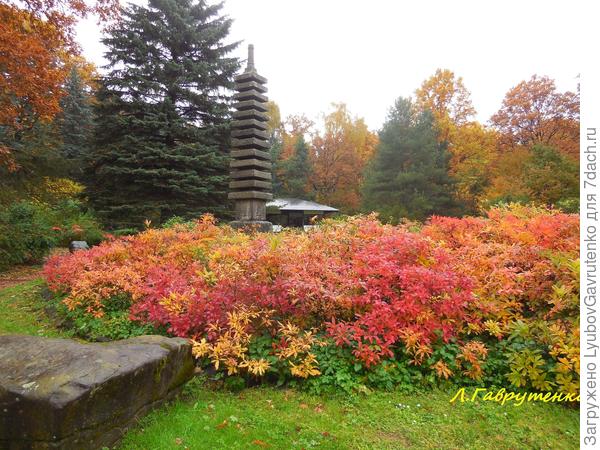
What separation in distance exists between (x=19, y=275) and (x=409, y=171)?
19900 mm

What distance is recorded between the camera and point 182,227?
7.36m

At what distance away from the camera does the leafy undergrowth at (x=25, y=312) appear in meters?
5.03

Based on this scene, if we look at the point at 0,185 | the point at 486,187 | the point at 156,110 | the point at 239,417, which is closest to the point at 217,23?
the point at 156,110

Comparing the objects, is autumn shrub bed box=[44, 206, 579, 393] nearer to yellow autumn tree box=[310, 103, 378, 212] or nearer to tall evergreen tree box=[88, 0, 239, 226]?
tall evergreen tree box=[88, 0, 239, 226]

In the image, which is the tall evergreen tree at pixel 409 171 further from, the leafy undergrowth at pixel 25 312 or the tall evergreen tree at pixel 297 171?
the leafy undergrowth at pixel 25 312

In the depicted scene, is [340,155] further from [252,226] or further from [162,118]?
[252,226]

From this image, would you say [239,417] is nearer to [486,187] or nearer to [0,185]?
[0,185]

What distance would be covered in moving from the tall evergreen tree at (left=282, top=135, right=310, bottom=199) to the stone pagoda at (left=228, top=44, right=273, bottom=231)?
21150mm


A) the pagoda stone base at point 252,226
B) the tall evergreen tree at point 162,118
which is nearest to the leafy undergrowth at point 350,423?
the pagoda stone base at point 252,226

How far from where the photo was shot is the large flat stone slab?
6.73ft

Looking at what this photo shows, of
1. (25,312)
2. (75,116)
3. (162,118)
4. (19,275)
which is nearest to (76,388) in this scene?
(25,312)

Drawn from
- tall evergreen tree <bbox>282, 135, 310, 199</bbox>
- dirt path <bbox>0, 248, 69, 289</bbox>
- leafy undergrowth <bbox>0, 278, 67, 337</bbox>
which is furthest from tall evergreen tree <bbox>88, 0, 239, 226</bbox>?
tall evergreen tree <bbox>282, 135, 310, 199</bbox>

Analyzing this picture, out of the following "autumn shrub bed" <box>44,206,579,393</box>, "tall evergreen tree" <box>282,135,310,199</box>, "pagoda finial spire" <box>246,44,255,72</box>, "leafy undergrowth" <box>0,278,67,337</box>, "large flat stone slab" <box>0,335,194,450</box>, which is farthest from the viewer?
"tall evergreen tree" <box>282,135,310,199</box>

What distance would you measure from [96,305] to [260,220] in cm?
443
